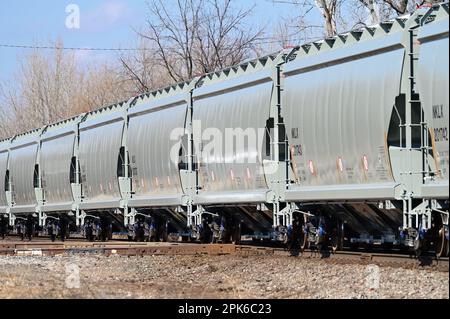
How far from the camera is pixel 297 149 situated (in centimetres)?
1681

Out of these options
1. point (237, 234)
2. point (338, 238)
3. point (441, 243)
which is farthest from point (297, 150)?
point (237, 234)

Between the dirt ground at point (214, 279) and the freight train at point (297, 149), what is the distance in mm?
1142

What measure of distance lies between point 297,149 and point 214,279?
3.54 metres

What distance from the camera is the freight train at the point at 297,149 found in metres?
13.3

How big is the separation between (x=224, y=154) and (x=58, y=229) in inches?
589

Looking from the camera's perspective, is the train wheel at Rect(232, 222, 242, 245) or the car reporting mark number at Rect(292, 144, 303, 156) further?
the train wheel at Rect(232, 222, 242, 245)

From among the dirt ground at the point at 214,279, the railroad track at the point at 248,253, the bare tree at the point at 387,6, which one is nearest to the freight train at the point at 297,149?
the railroad track at the point at 248,253
